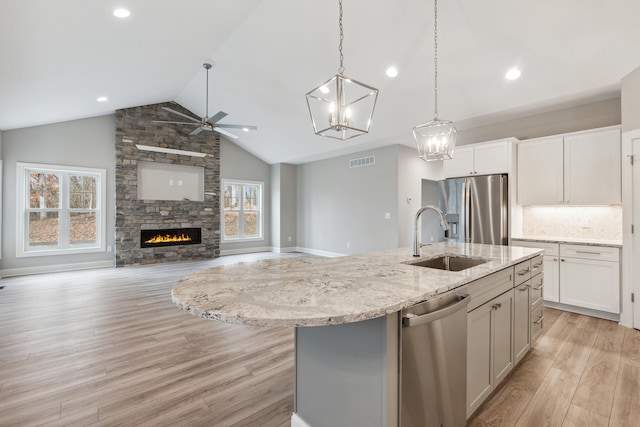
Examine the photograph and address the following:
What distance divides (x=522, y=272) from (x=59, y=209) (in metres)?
8.09

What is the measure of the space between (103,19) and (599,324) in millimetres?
6536

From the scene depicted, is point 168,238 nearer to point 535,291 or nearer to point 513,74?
point 535,291

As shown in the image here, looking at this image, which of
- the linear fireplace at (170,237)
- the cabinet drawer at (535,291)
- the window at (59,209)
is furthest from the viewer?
the linear fireplace at (170,237)

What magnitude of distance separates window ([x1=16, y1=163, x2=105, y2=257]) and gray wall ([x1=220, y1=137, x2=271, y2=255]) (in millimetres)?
2840

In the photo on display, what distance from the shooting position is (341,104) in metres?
1.71

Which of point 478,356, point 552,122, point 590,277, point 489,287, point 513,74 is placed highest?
point 513,74

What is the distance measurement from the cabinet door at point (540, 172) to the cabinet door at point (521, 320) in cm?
230

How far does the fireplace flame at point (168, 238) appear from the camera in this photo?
7199mm

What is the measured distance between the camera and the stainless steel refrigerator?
169 inches

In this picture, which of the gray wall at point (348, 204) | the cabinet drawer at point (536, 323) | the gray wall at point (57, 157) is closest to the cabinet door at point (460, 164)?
the gray wall at point (348, 204)

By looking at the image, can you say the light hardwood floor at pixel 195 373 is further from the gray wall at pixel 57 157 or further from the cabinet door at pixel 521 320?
the gray wall at pixel 57 157

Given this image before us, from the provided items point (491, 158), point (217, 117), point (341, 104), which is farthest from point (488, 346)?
point (217, 117)

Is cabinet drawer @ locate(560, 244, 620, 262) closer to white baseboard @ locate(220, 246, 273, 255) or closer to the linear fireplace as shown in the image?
white baseboard @ locate(220, 246, 273, 255)

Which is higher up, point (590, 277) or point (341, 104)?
point (341, 104)
